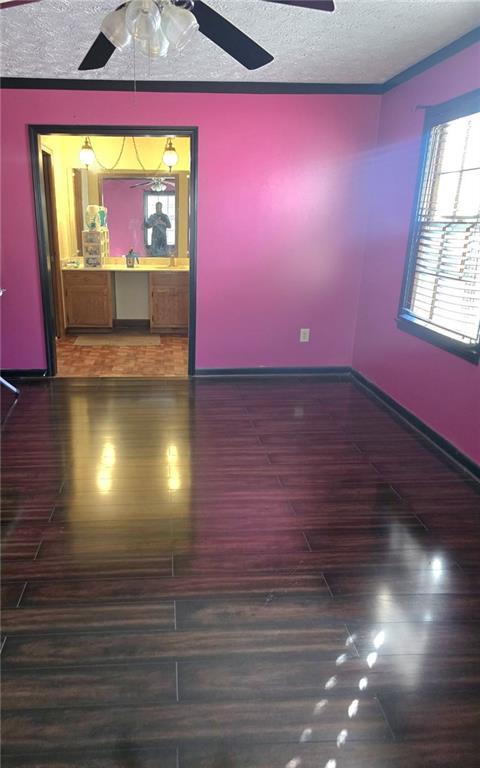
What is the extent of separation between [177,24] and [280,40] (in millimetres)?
1495

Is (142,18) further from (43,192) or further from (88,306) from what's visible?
(88,306)

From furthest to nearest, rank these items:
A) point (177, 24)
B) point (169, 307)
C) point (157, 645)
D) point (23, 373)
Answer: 1. point (169, 307)
2. point (23, 373)
3. point (177, 24)
4. point (157, 645)

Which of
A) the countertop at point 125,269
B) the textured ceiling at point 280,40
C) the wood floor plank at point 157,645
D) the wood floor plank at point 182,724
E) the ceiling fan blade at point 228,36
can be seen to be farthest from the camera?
the countertop at point 125,269

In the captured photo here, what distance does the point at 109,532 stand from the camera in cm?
237

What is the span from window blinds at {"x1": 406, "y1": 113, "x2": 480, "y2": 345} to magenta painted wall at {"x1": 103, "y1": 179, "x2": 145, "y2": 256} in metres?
4.11

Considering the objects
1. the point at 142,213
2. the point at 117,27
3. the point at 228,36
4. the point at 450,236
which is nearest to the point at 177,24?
the point at 117,27

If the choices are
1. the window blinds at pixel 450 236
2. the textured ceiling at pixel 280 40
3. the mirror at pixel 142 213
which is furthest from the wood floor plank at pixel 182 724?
the mirror at pixel 142 213

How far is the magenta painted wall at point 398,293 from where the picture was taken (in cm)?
308

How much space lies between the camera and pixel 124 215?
6.62m

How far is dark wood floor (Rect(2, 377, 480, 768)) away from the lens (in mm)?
1468

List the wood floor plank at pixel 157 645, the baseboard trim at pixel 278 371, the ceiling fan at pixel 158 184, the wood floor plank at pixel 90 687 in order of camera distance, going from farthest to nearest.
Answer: the ceiling fan at pixel 158 184, the baseboard trim at pixel 278 371, the wood floor plank at pixel 157 645, the wood floor plank at pixel 90 687

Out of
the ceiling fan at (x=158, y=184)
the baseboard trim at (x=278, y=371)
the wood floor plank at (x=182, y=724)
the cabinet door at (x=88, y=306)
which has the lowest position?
the wood floor plank at (x=182, y=724)

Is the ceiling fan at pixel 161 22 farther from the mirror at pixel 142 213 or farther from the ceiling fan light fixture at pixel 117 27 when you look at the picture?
the mirror at pixel 142 213

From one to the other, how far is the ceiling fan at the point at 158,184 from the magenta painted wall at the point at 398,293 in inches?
122
